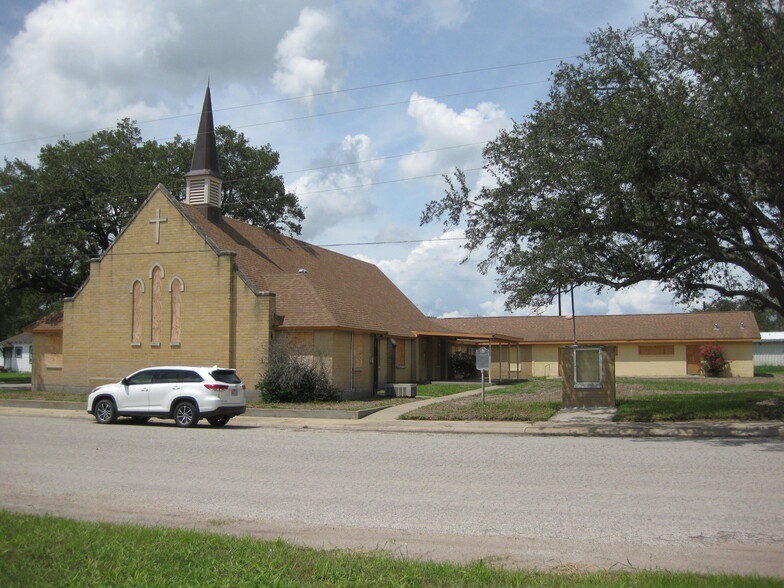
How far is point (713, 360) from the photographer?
46.5 meters

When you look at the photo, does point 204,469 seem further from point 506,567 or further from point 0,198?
point 0,198

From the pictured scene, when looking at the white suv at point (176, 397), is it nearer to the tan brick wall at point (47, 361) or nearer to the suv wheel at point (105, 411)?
the suv wheel at point (105, 411)

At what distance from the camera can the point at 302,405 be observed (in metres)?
24.9

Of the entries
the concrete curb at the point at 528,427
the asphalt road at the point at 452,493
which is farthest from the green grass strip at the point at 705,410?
the asphalt road at the point at 452,493

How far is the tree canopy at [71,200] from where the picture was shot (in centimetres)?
3847

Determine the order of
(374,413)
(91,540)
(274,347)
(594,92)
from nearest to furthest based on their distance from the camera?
(91,540) < (594,92) < (374,413) < (274,347)

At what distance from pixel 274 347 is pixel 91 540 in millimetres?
19717

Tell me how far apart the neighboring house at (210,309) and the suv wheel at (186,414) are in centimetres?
695

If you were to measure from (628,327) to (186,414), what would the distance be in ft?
126

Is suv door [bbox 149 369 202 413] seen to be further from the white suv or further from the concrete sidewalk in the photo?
the concrete sidewalk

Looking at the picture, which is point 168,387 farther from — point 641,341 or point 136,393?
point 641,341

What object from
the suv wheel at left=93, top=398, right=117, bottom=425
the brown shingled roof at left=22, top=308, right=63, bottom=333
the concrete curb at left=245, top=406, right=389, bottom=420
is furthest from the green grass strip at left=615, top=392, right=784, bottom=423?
the brown shingled roof at left=22, top=308, right=63, bottom=333

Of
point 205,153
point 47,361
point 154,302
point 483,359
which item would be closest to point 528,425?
point 483,359

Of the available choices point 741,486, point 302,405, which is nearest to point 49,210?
point 302,405
